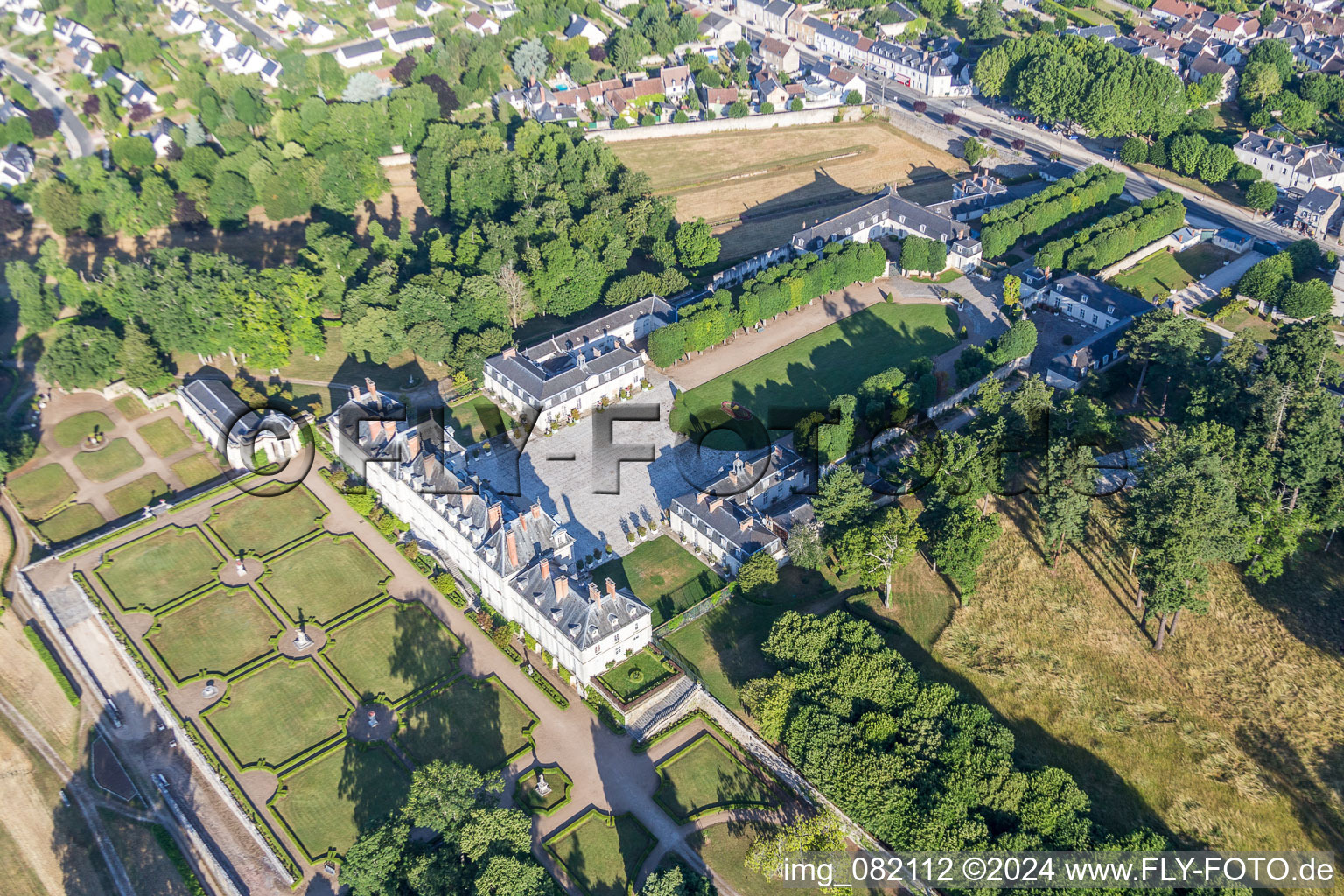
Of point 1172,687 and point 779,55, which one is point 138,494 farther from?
point 779,55

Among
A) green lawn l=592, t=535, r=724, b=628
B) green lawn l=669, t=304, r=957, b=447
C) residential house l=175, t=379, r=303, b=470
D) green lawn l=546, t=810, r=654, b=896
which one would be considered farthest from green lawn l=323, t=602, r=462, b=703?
green lawn l=669, t=304, r=957, b=447

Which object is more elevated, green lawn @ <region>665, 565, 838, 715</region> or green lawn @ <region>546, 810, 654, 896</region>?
green lawn @ <region>665, 565, 838, 715</region>

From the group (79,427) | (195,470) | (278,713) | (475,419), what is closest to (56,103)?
(79,427)

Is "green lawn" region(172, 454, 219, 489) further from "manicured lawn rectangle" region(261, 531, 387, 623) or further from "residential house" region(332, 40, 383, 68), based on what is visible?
"residential house" region(332, 40, 383, 68)

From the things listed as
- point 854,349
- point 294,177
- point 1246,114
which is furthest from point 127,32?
point 1246,114

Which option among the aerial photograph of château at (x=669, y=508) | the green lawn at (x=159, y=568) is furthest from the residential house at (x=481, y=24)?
the green lawn at (x=159, y=568)

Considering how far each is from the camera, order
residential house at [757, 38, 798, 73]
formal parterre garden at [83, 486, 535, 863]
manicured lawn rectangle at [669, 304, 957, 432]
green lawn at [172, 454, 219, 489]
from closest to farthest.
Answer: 1. formal parterre garden at [83, 486, 535, 863]
2. green lawn at [172, 454, 219, 489]
3. manicured lawn rectangle at [669, 304, 957, 432]
4. residential house at [757, 38, 798, 73]

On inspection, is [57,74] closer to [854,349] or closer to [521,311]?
[521,311]
